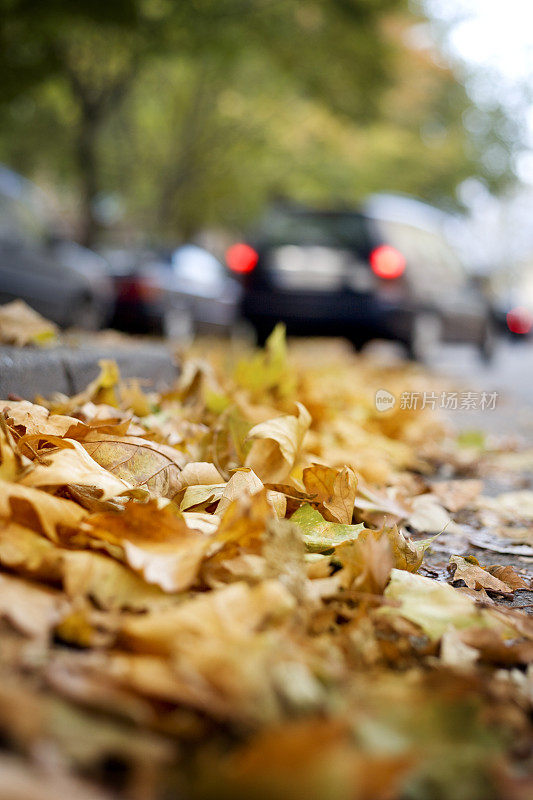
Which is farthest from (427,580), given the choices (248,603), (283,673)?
(283,673)

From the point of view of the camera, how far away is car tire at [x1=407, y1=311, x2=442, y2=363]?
8.32 metres

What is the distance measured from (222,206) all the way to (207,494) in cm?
2604

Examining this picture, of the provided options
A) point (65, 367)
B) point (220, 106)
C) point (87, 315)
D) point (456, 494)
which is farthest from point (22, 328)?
point (220, 106)

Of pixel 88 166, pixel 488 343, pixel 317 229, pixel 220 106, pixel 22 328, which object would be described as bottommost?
pixel 488 343

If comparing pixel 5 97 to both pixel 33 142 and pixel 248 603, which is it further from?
pixel 33 142

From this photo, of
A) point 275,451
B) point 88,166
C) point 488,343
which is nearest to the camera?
point 275,451

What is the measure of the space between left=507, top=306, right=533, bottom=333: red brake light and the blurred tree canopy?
5.14 m

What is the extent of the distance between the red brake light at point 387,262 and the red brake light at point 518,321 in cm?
1054

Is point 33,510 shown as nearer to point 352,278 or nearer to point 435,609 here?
point 435,609

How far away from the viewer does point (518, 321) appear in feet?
61.3

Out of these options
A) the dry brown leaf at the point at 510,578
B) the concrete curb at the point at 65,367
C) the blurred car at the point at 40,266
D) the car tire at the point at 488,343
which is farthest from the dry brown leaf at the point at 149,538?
the car tire at the point at 488,343

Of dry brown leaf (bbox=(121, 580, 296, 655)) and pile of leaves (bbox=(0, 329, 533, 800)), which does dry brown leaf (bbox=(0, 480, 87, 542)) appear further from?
dry brown leaf (bbox=(121, 580, 296, 655))
